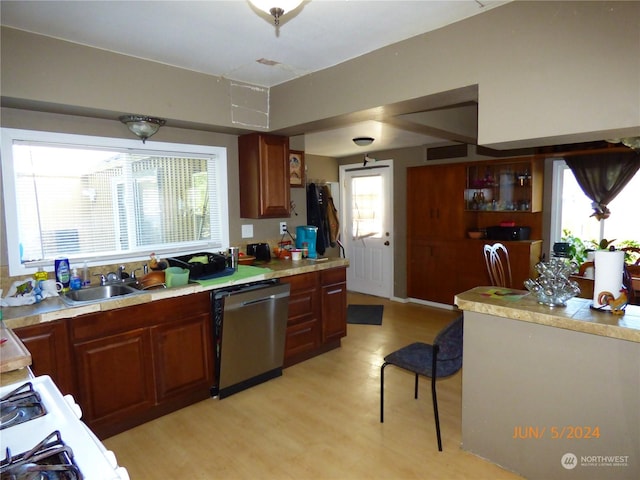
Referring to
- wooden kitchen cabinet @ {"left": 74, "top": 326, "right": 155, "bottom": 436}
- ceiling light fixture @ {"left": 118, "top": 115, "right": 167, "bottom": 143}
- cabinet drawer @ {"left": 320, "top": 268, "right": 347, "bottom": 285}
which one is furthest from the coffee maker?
wooden kitchen cabinet @ {"left": 74, "top": 326, "right": 155, "bottom": 436}

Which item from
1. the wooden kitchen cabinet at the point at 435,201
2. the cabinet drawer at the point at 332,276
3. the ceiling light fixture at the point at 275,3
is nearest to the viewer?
the ceiling light fixture at the point at 275,3

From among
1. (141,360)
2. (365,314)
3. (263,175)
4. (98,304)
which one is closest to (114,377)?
(141,360)

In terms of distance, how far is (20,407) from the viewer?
116 cm

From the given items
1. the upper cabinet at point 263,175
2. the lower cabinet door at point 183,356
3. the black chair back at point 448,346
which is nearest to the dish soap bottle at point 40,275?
the lower cabinet door at point 183,356

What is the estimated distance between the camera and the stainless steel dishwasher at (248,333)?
9.21 ft

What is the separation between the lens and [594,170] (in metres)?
4.16

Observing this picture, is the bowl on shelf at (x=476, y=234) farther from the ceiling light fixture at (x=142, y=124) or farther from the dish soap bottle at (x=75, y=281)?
the dish soap bottle at (x=75, y=281)

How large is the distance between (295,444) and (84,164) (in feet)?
7.92

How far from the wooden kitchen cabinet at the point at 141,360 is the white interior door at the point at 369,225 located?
3.55 m

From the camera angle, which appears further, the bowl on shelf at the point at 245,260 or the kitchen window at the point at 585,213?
the kitchen window at the point at 585,213

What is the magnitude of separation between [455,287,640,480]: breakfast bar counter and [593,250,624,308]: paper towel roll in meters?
0.12

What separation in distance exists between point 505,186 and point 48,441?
512 cm

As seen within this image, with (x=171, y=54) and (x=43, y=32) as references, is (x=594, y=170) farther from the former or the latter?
(x=43, y=32)

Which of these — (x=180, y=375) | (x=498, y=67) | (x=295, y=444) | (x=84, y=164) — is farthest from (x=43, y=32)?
(x=295, y=444)
